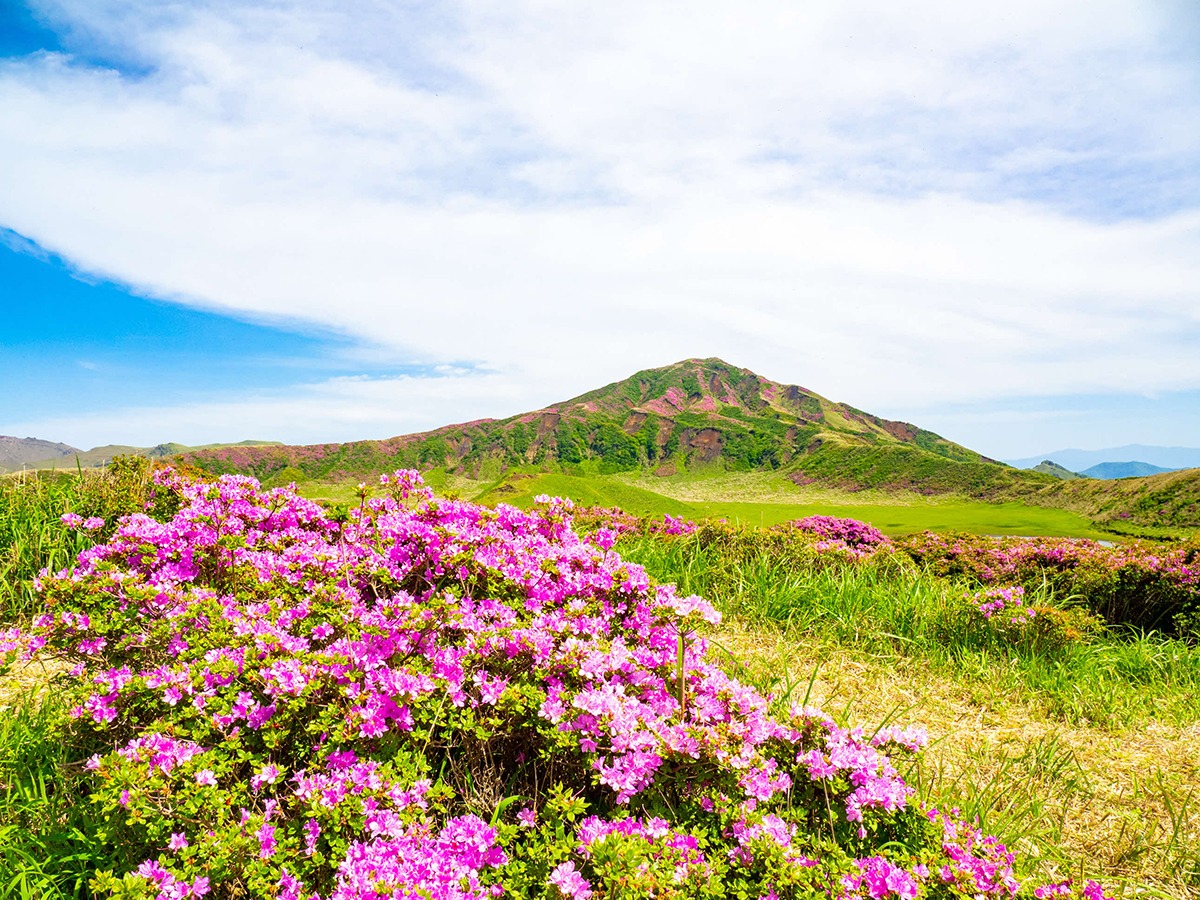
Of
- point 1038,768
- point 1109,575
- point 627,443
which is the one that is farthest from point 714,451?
point 1038,768

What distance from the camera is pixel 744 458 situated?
64.6 metres

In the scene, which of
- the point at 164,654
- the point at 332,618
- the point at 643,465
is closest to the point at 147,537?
the point at 164,654

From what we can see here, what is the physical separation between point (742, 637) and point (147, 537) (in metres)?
4.53

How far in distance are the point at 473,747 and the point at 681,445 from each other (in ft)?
221

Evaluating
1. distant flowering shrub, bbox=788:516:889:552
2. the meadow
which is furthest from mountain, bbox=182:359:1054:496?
the meadow

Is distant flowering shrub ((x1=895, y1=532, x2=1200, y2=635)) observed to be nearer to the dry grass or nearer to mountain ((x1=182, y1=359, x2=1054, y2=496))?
the dry grass

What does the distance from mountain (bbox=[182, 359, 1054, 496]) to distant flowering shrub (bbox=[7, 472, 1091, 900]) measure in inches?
1493

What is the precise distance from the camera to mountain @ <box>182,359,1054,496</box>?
166 feet

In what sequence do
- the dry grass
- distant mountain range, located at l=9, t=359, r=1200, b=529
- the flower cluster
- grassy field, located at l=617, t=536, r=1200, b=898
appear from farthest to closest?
distant mountain range, located at l=9, t=359, r=1200, b=529 → the flower cluster → grassy field, located at l=617, t=536, r=1200, b=898 → the dry grass

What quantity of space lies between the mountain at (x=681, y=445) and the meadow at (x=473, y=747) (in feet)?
124

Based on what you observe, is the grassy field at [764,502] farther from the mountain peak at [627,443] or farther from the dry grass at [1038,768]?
the mountain peak at [627,443]

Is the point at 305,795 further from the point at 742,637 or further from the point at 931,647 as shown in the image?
the point at 931,647

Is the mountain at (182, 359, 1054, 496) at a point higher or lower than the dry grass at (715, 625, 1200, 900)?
higher

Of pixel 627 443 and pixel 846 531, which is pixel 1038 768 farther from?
pixel 627 443
